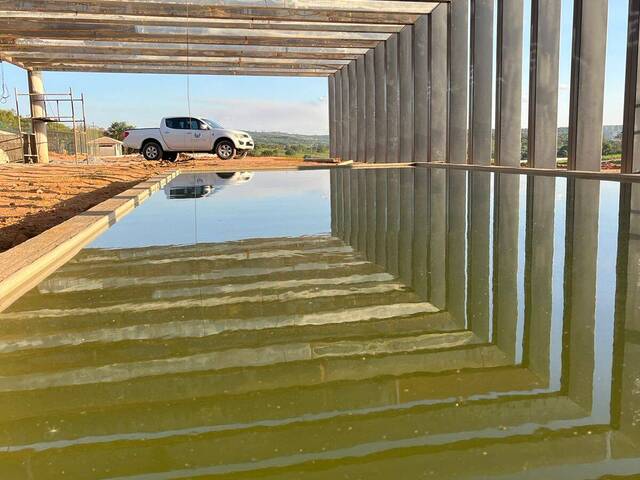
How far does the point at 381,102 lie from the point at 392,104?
5.75 feet

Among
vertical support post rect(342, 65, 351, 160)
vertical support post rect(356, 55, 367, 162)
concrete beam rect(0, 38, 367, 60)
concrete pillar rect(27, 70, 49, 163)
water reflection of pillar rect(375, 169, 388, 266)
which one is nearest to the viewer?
water reflection of pillar rect(375, 169, 388, 266)

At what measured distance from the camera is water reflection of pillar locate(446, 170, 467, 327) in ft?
10.4

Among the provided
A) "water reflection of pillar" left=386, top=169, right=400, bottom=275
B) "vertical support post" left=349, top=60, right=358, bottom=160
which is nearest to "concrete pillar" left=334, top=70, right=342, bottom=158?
"vertical support post" left=349, top=60, right=358, bottom=160

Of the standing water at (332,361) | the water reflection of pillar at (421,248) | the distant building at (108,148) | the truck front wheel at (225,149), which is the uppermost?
the distant building at (108,148)

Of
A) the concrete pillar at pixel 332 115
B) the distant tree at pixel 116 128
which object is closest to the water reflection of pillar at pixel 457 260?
the concrete pillar at pixel 332 115

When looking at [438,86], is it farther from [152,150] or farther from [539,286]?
[539,286]

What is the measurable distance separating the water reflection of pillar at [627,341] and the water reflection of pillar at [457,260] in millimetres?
698

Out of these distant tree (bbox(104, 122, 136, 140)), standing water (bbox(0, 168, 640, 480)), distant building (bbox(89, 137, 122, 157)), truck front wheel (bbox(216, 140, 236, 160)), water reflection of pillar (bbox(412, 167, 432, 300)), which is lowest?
standing water (bbox(0, 168, 640, 480))

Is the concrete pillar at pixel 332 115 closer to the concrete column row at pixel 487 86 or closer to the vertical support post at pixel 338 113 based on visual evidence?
the vertical support post at pixel 338 113

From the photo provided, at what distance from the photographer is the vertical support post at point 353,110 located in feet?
95.9

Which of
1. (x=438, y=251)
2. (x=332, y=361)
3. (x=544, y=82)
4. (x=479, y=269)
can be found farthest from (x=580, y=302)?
(x=544, y=82)

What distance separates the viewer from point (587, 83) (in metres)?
12.1

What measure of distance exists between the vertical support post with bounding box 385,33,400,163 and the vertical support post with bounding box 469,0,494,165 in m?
6.00

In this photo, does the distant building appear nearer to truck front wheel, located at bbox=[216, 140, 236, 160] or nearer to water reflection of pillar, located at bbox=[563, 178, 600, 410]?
truck front wheel, located at bbox=[216, 140, 236, 160]
